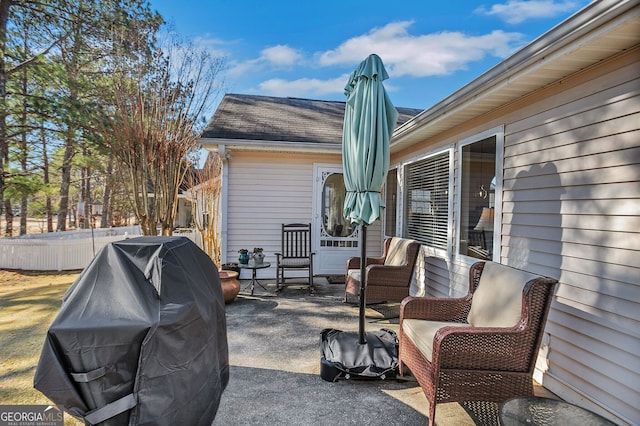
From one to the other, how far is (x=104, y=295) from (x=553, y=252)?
3078 millimetres

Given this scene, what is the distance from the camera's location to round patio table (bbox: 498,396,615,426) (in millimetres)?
1354

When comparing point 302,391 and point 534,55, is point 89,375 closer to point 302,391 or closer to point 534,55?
point 302,391

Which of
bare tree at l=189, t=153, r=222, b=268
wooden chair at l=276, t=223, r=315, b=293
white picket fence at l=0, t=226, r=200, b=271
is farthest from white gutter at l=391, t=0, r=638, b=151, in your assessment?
white picket fence at l=0, t=226, r=200, b=271

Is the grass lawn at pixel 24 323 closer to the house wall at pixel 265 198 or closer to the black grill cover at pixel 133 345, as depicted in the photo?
the black grill cover at pixel 133 345

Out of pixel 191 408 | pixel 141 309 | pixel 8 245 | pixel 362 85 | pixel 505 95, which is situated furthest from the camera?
pixel 8 245

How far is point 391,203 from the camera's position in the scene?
6.00 meters

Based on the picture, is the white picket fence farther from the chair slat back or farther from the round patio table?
the round patio table

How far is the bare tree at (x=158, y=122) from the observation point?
11.8 feet

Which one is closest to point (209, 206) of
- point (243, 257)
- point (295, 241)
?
point (243, 257)

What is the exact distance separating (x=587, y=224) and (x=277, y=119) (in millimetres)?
5730

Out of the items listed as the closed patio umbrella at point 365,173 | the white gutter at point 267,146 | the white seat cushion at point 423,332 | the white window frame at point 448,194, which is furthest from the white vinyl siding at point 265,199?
the white seat cushion at point 423,332

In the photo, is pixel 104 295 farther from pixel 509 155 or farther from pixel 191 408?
pixel 509 155

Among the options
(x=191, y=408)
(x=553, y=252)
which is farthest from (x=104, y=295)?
(x=553, y=252)

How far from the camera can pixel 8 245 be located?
23.2 ft
